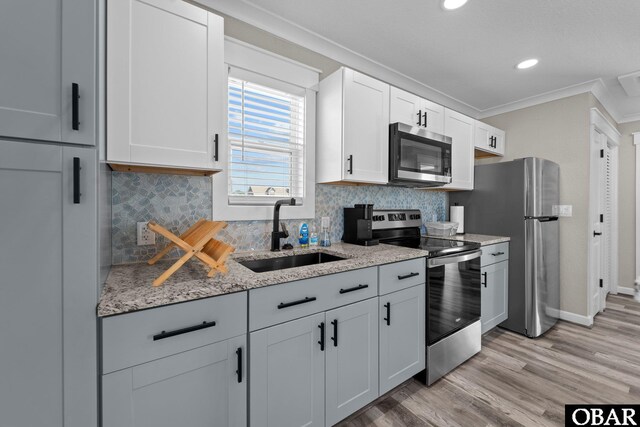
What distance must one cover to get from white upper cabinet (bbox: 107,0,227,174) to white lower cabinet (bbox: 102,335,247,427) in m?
0.86

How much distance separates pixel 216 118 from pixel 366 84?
1.22m

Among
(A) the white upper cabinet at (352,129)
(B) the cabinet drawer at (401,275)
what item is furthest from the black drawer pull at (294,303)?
(A) the white upper cabinet at (352,129)

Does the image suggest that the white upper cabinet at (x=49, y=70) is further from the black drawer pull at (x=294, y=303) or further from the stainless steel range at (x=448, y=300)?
the stainless steel range at (x=448, y=300)

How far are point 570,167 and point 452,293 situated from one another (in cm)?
225

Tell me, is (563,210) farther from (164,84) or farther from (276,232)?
(164,84)

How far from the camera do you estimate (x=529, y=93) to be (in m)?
3.26

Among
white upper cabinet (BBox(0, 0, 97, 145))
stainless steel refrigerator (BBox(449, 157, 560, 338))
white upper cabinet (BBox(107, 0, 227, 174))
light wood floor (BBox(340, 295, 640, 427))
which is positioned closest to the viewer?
white upper cabinet (BBox(0, 0, 97, 145))

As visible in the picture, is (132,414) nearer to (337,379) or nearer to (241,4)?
(337,379)

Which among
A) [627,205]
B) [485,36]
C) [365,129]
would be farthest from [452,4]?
[627,205]

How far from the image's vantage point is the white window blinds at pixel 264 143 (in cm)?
192

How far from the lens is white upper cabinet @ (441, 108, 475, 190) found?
290 cm

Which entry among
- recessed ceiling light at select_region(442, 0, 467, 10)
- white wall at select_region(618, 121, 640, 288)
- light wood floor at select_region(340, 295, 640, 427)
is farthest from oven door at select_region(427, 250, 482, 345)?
white wall at select_region(618, 121, 640, 288)

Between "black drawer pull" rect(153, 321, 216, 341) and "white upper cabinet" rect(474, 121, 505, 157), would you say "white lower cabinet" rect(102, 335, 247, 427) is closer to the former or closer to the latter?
"black drawer pull" rect(153, 321, 216, 341)

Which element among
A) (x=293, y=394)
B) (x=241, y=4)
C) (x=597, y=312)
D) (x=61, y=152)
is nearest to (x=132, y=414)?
(x=293, y=394)
